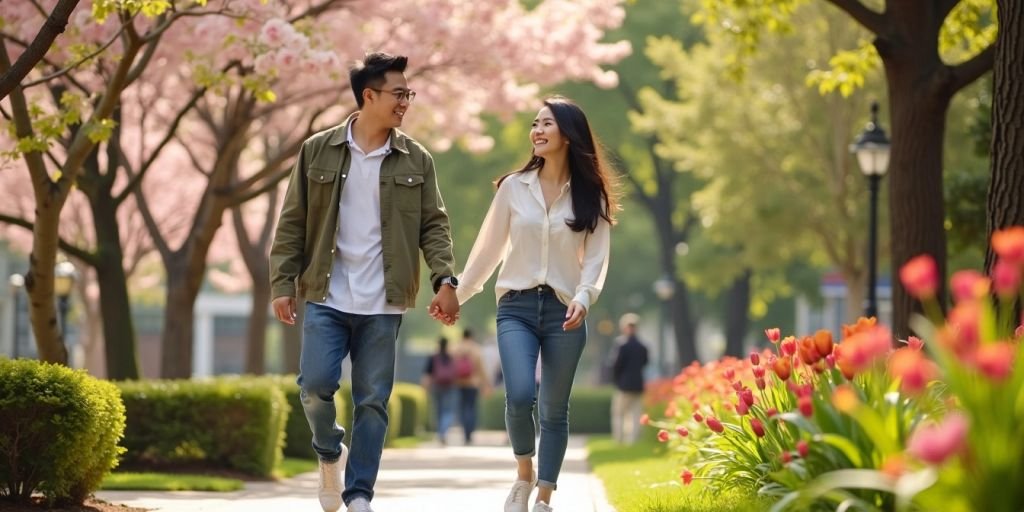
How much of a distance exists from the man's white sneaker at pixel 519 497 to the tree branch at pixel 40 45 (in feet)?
11.0

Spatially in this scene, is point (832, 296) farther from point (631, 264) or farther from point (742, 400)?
point (742, 400)

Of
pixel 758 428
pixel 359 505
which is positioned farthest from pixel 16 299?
pixel 758 428

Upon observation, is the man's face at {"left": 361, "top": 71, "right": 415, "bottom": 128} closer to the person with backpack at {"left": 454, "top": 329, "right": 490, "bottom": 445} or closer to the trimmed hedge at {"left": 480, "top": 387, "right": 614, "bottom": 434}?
the person with backpack at {"left": 454, "top": 329, "right": 490, "bottom": 445}

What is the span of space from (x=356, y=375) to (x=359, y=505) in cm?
58

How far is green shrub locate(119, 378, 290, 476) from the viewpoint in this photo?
44.9 feet

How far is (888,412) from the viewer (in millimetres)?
5941

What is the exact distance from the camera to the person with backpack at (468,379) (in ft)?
87.6

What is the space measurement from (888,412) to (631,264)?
48.7 meters

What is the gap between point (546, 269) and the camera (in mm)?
8188

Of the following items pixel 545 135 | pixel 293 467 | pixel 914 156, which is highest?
pixel 914 156

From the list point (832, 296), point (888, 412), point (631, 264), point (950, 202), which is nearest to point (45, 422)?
point (888, 412)

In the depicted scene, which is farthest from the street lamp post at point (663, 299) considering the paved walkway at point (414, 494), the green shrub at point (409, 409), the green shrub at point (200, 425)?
the green shrub at point (200, 425)

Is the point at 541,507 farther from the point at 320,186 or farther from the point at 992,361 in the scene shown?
the point at 992,361

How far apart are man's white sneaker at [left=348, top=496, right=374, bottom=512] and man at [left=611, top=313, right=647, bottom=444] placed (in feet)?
48.5
